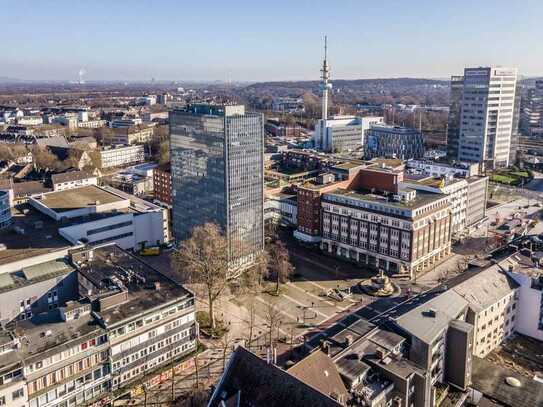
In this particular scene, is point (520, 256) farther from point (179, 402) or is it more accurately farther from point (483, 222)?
point (179, 402)

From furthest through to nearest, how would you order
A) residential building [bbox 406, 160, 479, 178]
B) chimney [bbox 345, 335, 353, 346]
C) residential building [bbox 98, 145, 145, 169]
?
residential building [bbox 98, 145, 145, 169] → residential building [bbox 406, 160, 479, 178] → chimney [bbox 345, 335, 353, 346]

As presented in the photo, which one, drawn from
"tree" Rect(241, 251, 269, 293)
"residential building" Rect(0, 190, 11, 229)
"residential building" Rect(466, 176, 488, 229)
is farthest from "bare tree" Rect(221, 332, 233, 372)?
"residential building" Rect(466, 176, 488, 229)

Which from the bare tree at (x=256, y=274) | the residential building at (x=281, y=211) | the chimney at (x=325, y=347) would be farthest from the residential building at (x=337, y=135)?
the chimney at (x=325, y=347)

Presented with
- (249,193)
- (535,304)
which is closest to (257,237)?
(249,193)

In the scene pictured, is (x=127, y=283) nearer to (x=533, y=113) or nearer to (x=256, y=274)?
(x=256, y=274)

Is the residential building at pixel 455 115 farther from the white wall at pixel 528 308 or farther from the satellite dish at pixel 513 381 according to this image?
the satellite dish at pixel 513 381

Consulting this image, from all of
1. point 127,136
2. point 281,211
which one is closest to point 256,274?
point 281,211

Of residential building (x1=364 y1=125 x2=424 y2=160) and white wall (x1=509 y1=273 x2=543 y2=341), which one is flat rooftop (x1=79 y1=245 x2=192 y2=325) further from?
residential building (x1=364 y1=125 x2=424 y2=160)
